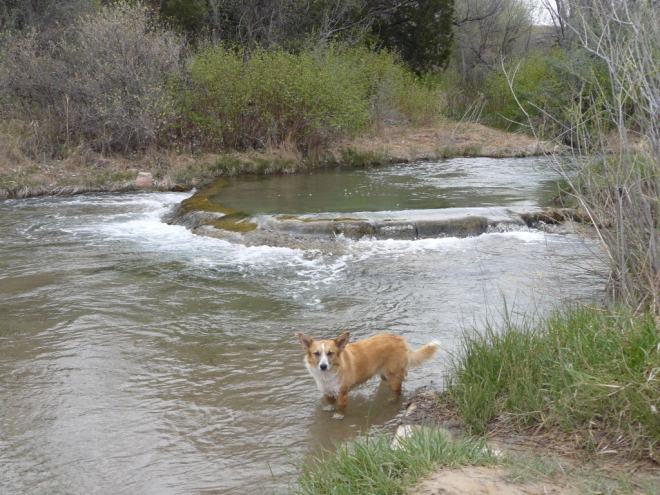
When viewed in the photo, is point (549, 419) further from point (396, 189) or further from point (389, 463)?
point (396, 189)

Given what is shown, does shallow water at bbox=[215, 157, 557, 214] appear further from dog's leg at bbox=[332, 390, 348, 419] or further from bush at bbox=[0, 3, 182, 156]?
dog's leg at bbox=[332, 390, 348, 419]

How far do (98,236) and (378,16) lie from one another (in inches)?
835

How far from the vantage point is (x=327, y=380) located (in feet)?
21.1

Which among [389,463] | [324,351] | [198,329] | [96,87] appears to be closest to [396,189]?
[96,87]

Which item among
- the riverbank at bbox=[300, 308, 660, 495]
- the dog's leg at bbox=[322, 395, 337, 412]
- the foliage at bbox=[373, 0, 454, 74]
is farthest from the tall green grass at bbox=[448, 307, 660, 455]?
the foliage at bbox=[373, 0, 454, 74]

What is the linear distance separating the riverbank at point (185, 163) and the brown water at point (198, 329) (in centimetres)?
369

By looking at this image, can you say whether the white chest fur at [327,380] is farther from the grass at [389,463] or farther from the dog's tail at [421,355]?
the grass at [389,463]

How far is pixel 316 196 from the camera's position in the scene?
17.0m

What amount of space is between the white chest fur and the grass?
1.82m

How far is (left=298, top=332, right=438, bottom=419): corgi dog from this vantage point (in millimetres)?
6383

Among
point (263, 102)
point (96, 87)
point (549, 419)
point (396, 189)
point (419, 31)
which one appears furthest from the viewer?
point (419, 31)

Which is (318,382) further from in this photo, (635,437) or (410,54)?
(410,54)

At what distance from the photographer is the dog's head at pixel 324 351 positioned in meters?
6.26

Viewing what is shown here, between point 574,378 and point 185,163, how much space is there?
17020 millimetres
